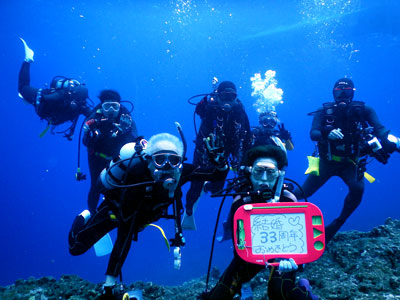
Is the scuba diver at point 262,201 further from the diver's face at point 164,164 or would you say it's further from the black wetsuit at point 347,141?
the black wetsuit at point 347,141

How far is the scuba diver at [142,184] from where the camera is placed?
339cm

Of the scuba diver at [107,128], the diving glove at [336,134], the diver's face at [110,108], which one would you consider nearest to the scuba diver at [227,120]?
the diving glove at [336,134]

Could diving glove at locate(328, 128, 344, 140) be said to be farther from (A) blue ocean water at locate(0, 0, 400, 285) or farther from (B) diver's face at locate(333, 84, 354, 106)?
(A) blue ocean water at locate(0, 0, 400, 285)

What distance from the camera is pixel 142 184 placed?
11.4 ft

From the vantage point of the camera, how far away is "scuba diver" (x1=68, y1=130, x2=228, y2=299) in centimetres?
339

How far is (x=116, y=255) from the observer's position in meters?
3.47

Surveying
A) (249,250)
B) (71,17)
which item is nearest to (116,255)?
(249,250)

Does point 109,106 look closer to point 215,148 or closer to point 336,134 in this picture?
point 215,148

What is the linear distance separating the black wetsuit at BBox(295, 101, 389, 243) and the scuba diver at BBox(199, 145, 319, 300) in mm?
2847

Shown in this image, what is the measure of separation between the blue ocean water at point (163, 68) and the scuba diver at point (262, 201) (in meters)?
19.0

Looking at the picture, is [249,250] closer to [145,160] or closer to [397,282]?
[145,160]

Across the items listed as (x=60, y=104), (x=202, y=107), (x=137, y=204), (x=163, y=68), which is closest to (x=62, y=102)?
(x=60, y=104)

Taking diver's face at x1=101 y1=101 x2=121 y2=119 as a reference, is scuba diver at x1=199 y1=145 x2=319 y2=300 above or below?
below

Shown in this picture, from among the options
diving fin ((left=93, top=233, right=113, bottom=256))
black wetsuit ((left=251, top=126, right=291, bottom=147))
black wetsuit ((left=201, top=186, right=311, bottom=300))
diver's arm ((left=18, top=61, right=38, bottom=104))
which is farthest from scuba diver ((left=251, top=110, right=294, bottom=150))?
diver's arm ((left=18, top=61, right=38, bottom=104))
